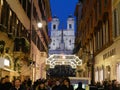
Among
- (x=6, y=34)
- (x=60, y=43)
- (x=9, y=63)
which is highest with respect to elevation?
(x=60, y=43)

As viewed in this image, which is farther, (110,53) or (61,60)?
(61,60)

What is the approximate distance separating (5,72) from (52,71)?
70.8 metres

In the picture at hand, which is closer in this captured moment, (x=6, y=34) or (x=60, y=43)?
(x=6, y=34)

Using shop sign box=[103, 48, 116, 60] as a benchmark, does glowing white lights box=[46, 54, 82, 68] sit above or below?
above

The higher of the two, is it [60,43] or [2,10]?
[60,43]

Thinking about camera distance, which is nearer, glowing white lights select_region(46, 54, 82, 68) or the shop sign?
the shop sign

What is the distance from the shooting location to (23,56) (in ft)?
98.5

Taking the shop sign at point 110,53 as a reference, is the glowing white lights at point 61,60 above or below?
above

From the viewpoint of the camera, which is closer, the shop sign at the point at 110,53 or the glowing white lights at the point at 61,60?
the shop sign at the point at 110,53

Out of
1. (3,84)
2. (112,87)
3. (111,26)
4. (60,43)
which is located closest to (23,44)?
(111,26)

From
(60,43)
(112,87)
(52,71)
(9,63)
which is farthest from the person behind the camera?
(60,43)

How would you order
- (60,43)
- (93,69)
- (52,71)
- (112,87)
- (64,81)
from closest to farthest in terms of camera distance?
(64,81) → (112,87) → (93,69) → (52,71) → (60,43)

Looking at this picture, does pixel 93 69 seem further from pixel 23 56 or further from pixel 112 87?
pixel 112 87

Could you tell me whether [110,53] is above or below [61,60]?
below
